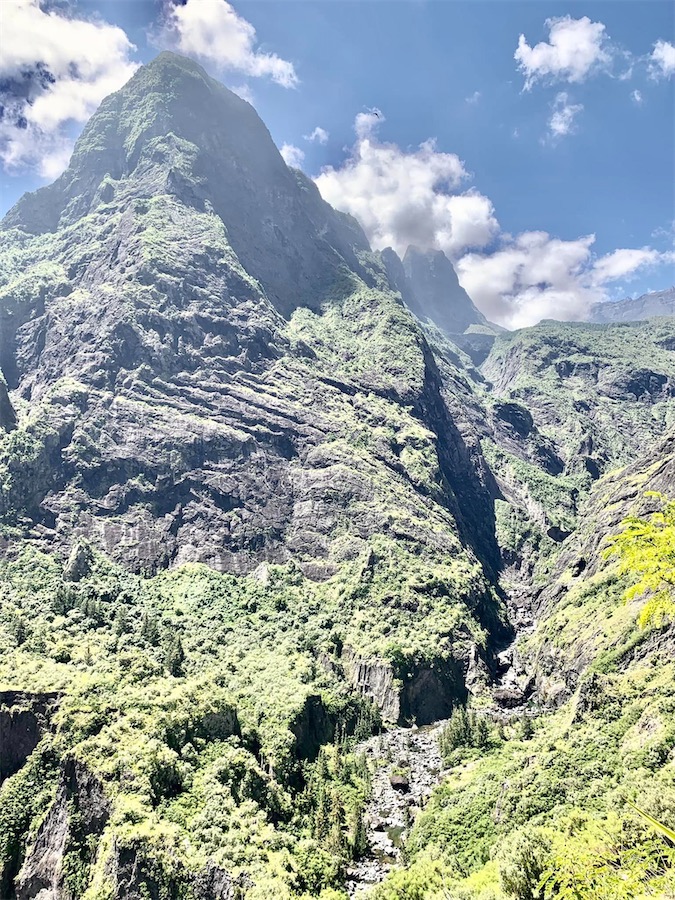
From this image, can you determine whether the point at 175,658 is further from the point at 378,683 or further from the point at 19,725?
the point at 378,683

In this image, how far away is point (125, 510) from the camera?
194 m

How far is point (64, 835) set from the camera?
70688 mm

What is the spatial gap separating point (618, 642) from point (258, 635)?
90.3 metres

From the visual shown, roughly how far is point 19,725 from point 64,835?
18.6m

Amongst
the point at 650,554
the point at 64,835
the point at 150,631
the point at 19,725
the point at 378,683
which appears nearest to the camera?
the point at 650,554

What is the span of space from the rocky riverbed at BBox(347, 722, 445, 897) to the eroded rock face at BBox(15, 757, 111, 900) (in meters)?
34.7

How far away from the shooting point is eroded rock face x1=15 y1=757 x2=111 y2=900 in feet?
224

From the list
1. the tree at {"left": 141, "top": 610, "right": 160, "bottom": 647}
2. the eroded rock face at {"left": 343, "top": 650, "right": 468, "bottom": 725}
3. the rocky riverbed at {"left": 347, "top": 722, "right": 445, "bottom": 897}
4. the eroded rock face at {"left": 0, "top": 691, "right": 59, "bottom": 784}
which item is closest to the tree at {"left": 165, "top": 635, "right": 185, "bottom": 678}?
the tree at {"left": 141, "top": 610, "right": 160, "bottom": 647}

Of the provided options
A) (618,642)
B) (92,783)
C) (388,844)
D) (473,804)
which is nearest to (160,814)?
(92,783)

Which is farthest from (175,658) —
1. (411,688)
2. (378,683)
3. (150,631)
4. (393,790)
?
(411,688)

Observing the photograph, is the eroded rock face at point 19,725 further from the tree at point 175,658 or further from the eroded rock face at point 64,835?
the tree at point 175,658

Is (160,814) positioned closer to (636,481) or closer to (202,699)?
(202,699)

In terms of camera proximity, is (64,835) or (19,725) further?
(19,725)

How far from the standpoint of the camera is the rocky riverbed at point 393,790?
8019cm
